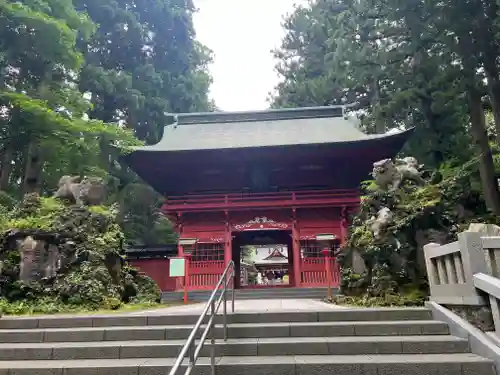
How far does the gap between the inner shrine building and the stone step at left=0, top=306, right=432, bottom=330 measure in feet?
25.3

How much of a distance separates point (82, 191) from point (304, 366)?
6930mm

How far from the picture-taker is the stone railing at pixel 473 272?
164 inches

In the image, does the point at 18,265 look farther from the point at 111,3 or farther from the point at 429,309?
the point at 111,3

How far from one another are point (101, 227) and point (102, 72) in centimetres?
1336

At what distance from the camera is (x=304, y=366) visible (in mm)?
3885

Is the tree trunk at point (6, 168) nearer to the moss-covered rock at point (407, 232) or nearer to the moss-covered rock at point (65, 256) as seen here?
the moss-covered rock at point (65, 256)

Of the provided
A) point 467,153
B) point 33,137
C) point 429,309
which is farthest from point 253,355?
point 467,153

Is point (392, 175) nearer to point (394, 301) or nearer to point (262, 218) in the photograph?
point (394, 301)

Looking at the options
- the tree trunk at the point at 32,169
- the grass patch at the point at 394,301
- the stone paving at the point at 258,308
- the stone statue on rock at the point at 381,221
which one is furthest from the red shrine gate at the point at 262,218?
the grass patch at the point at 394,301

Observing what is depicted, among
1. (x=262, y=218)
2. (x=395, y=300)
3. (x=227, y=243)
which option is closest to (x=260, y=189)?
(x=262, y=218)

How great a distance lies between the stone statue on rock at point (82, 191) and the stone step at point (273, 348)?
4.87 metres

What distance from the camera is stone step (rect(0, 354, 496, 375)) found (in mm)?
3814

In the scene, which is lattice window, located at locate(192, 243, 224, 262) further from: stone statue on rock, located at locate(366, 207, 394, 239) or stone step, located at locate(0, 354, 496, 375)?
stone step, located at locate(0, 354, 496, 375)

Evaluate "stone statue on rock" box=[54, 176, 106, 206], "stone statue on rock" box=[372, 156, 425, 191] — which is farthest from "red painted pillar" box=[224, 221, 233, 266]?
"stone statue on rock" box=[372, 156, 425, 191]
